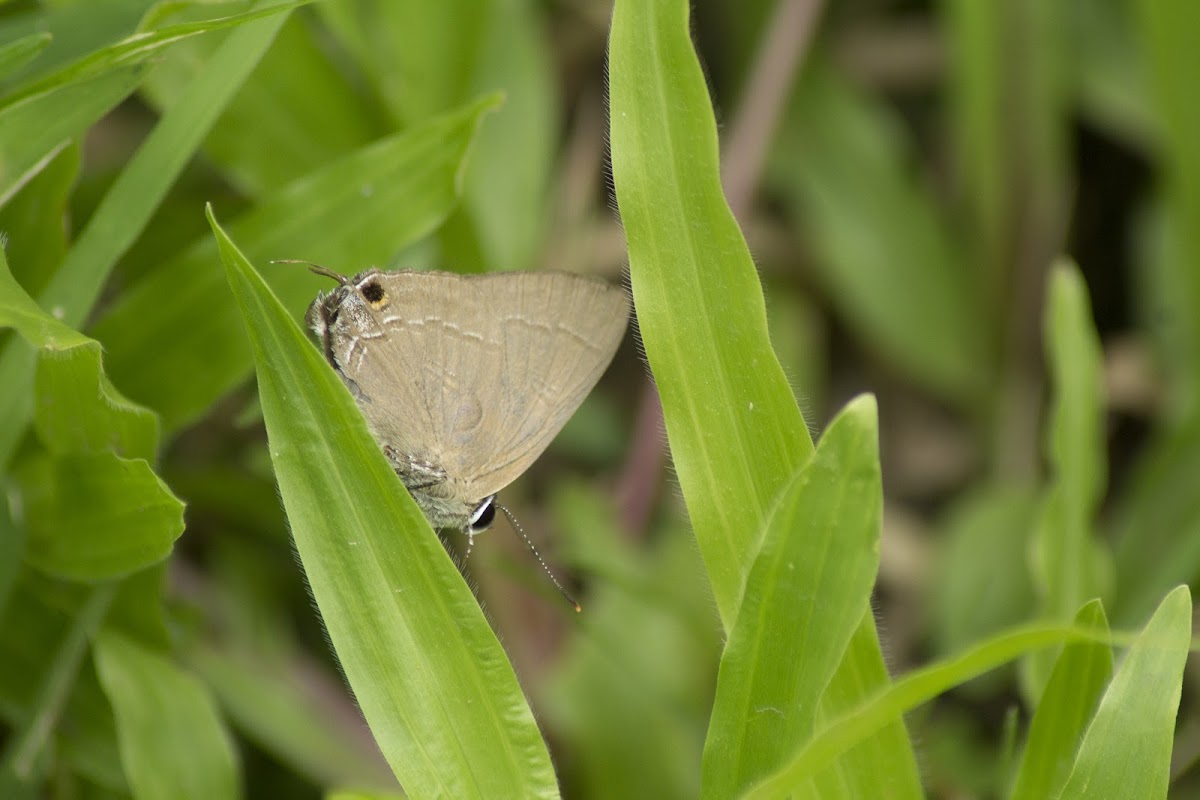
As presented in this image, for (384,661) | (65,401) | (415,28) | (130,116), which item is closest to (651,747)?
(384,661)

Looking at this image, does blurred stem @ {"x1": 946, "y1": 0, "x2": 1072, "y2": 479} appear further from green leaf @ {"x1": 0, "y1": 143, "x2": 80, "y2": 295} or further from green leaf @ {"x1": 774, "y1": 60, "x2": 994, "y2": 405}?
green leaf @ {"x1": 0, "y1": 143, "x2": 80, "y2": 295}

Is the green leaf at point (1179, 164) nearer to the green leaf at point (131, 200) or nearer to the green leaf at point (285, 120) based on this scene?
the green leaf at point (285, 120)

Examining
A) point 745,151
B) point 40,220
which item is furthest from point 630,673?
point 40,220

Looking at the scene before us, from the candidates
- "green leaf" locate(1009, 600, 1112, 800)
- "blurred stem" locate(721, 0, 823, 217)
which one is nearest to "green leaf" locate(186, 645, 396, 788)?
"green leaf" locate(1009, 600, 1112, 800)

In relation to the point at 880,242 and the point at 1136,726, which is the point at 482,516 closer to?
the point at 1136,726

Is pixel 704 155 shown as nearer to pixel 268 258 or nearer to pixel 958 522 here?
pixel 268 258

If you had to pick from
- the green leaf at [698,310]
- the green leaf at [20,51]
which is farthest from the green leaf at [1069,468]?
the green leaf at [20,51]

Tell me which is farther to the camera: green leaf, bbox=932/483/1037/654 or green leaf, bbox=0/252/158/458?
green leaf, bbox=932/483/1037/654
